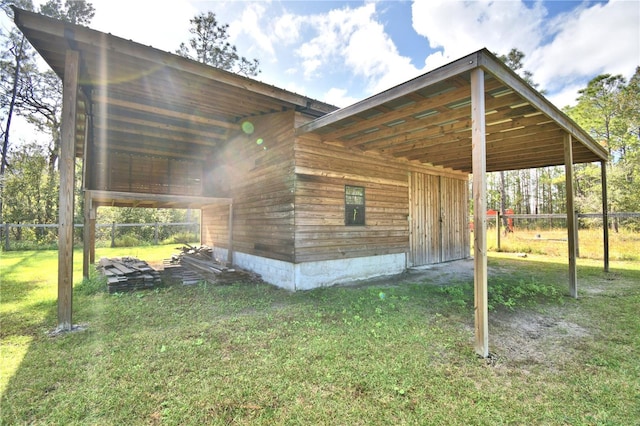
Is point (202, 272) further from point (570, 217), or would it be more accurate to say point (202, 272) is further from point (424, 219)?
point (570, 217)

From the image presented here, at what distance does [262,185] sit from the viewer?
6.68m

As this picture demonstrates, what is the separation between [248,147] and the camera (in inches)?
295

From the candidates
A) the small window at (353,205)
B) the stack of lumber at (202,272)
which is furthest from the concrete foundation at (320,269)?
the small window at (353,205)

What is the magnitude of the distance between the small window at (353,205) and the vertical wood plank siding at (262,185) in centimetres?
146

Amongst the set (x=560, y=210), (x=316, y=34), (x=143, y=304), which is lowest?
(x=143, y=304)

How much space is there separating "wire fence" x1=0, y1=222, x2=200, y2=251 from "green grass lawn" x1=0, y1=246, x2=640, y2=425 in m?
10.1

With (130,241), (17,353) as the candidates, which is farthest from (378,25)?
(130,241)

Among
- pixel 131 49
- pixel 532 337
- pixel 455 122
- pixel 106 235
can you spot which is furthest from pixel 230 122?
pixel 106 235

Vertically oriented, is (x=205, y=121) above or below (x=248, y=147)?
above

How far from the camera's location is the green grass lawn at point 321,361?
2.05 meters

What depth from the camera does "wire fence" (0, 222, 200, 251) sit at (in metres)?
12.6

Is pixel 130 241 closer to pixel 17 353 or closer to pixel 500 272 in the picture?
pixel 17 353

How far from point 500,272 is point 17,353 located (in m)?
9.09

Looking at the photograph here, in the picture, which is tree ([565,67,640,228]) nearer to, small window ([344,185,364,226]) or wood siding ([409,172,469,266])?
wood siding ([409,172,469,266])
